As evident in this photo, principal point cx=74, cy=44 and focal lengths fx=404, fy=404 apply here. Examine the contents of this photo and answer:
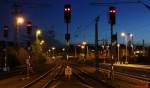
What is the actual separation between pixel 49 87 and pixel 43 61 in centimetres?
11887

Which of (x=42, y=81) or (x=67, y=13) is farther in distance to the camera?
(x=42, y=81)

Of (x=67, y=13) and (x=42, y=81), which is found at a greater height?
(x=67, y=13)

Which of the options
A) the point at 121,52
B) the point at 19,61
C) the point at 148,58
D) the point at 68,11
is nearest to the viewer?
the point at 68,11

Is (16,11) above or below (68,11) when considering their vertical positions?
above

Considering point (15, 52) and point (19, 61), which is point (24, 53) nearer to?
point (19, 61)

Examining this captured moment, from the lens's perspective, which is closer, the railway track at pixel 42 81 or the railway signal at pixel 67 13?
the railway signal at pixel 67 13

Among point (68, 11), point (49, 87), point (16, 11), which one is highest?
point (16, 11)

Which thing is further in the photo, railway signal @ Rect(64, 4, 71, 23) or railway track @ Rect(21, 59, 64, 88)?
railway track @ Rect(21, 59, 64, 88)

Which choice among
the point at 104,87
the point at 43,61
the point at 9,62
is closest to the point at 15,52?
the point at 9,62

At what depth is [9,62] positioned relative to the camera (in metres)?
91.7

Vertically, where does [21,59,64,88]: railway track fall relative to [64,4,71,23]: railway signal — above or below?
below

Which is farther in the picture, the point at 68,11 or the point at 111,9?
the point at 111,9

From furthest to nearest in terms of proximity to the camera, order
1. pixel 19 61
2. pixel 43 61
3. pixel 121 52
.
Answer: pixel 121 52 < pixel 43 61 < pixel 19 61

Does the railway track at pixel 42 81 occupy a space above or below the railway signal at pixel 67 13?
below
